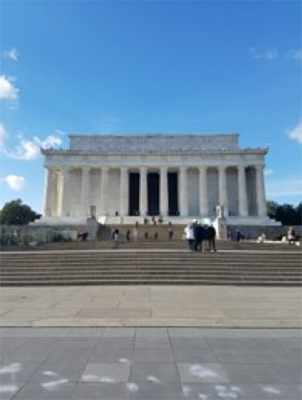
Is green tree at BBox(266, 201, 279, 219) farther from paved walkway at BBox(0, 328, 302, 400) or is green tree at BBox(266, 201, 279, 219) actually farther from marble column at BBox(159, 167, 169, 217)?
paved walkway at BBox(0, 328, 302, 400)

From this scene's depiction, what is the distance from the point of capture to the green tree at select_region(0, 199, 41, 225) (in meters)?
73.2

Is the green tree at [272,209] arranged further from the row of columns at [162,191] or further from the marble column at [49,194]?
the marble column at [49,194]

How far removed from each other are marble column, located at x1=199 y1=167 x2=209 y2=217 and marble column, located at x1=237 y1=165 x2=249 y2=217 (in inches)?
229

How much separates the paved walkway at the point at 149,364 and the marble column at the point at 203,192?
53.0 meters

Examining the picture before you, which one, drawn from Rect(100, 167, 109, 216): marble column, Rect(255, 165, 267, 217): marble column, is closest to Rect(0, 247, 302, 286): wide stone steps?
Rect(100, 167, 109, 216): marble column

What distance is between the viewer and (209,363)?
5207 mm

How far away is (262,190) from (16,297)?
54410 mm

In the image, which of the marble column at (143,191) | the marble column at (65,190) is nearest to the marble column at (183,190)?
the marble column at (143,191)

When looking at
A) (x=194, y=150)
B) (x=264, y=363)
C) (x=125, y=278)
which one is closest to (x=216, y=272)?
(x=125, y=278)

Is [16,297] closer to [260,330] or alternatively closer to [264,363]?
[260,330]

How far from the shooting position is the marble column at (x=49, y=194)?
6012 cm

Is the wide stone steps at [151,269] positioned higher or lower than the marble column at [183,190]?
lower

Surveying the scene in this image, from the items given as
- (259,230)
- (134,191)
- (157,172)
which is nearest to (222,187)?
(157,172)

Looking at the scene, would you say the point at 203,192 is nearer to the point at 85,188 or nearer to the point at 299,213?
the point at 85,188
